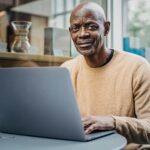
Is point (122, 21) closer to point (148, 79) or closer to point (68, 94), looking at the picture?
point (148, 79)

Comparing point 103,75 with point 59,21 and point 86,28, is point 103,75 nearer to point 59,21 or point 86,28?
point 86,28

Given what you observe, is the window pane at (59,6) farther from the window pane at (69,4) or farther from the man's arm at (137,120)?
the man's arm at (137,120)

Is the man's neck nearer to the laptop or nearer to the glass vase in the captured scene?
the laptop

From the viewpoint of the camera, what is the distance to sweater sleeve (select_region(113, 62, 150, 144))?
3.94 feet

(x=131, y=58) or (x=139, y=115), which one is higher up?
(x=131, y=58)

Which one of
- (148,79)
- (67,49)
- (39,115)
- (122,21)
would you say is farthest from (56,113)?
(122,21)

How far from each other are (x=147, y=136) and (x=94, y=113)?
1.01 ft

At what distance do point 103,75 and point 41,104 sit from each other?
1.83 ft

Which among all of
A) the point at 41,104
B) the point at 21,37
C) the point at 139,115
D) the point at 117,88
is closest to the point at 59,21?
the point at 21,37

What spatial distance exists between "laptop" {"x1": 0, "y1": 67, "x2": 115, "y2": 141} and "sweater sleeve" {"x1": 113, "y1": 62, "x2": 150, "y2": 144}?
10cm

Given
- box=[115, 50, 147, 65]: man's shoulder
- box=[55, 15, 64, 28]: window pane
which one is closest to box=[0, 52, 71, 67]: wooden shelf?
box=[55, 15, 64, 28]: window pane

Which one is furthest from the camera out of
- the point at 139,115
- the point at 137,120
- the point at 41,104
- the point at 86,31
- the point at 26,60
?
the point at 26,60

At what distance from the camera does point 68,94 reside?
96 centimetres

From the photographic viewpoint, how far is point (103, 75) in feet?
5.01
